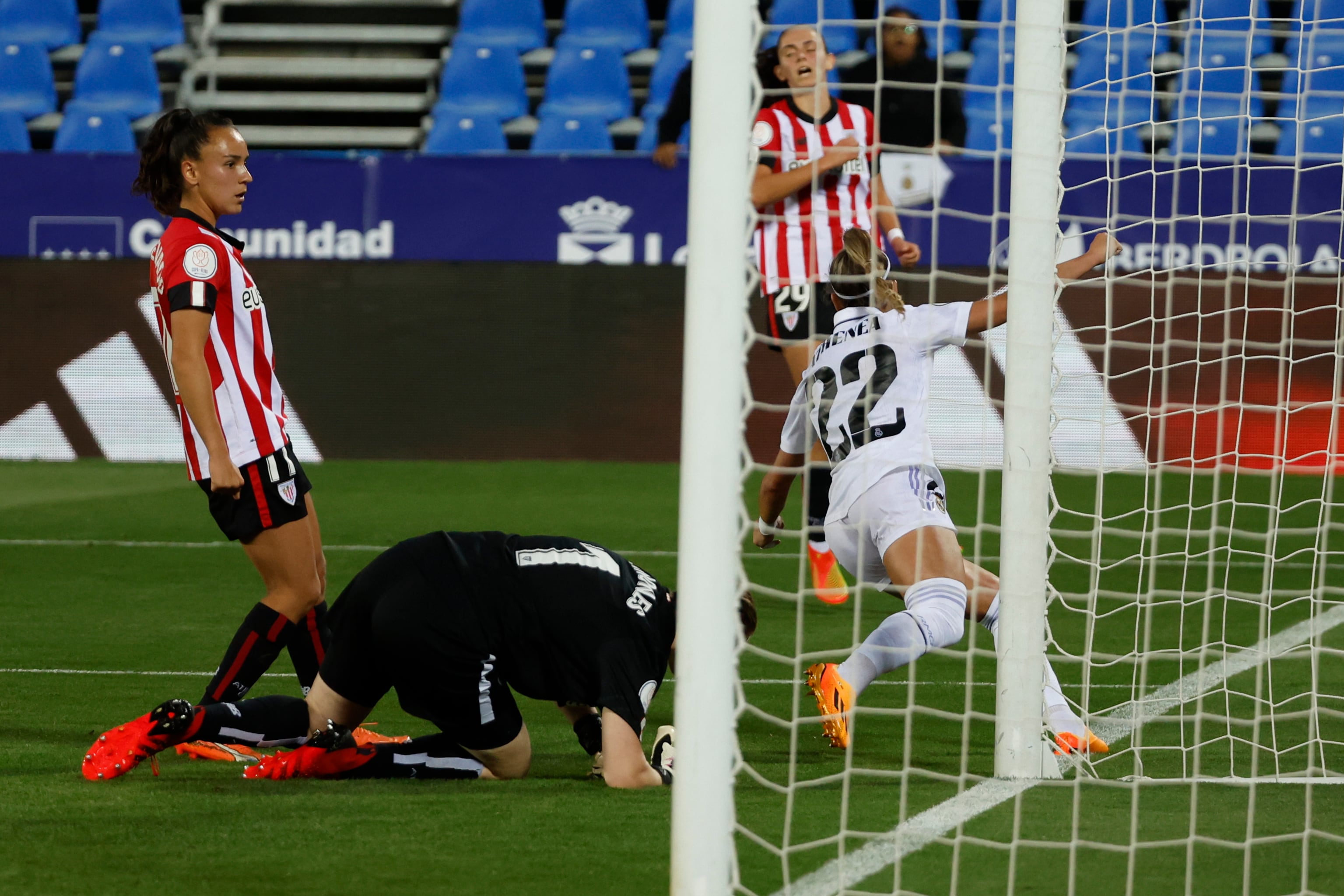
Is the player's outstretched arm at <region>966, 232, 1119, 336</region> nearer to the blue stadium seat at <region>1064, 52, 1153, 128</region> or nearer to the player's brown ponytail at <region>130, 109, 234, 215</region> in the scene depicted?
the player's brown ponytail at <region>130, 109, 234, 215</region>

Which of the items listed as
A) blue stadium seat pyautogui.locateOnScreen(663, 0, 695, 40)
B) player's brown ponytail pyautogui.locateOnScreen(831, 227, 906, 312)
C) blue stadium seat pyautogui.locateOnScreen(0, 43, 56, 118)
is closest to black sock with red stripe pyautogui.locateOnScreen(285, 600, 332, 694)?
player's brown ponytail pyautogui.locateOnScreen(831, 227, 906, 312)

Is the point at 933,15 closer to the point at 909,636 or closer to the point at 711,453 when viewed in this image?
the point at 909,636

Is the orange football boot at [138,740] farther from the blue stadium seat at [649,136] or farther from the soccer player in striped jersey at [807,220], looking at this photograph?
the blue stadium seat at [649,136]

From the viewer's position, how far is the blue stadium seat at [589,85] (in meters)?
12.8

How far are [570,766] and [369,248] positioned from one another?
683 cm

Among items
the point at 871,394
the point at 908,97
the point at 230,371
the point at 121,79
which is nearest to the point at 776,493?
the point at 871,394

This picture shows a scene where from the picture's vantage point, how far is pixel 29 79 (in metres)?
12.9

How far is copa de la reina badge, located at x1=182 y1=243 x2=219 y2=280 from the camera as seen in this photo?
3820 mm

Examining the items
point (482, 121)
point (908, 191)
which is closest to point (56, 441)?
point (482, 121)

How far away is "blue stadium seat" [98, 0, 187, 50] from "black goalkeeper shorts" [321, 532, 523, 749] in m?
10.8

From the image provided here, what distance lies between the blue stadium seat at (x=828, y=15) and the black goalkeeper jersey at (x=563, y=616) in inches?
367

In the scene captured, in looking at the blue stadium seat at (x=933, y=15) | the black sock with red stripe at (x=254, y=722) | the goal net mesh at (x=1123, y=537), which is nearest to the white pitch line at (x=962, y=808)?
the goal net mesh at (x=1123, y=537)

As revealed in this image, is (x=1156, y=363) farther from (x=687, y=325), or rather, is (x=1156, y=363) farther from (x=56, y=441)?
(x=687, y=325)

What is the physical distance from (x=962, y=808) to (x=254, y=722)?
5.04ft
